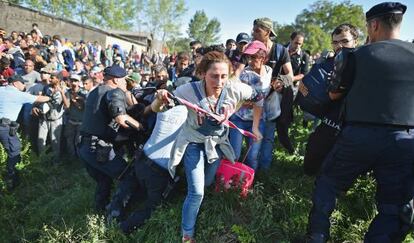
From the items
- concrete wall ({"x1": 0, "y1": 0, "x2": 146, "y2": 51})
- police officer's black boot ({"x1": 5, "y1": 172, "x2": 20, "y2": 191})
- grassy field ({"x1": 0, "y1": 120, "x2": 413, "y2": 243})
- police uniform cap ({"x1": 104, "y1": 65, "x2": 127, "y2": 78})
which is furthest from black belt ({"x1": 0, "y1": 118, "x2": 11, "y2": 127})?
concrete wall ({"x1": 0, "y1": 0, "x2": 146, "y2": 51})

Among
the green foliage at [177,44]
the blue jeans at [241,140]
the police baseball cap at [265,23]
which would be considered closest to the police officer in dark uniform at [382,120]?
the blue jeans at [241,140]

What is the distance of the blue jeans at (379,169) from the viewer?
256 cm

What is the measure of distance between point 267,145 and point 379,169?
1860mm

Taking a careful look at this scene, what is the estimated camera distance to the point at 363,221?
3594 millimetres

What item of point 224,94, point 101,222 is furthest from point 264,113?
point 101,222

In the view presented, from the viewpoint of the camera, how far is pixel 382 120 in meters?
2.55

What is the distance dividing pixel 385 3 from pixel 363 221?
2.22 meters

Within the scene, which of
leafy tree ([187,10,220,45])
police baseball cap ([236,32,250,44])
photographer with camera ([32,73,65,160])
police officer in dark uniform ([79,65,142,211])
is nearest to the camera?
police officer in dark uniform ([79,65,142,211])

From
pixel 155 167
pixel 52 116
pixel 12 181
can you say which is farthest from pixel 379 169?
pixel 52 116

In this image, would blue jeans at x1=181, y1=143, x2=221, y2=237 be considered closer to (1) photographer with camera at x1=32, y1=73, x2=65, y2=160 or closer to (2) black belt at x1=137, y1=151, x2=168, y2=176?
(2) black belt at x1=137, y1=151, x2=168, y2=176

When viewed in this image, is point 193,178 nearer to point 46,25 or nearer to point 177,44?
point 46,25

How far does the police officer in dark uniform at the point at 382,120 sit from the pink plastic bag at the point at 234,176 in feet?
3.55

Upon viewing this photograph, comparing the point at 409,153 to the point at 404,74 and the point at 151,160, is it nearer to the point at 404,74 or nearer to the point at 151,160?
the point at 404,74

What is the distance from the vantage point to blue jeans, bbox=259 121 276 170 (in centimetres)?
438
